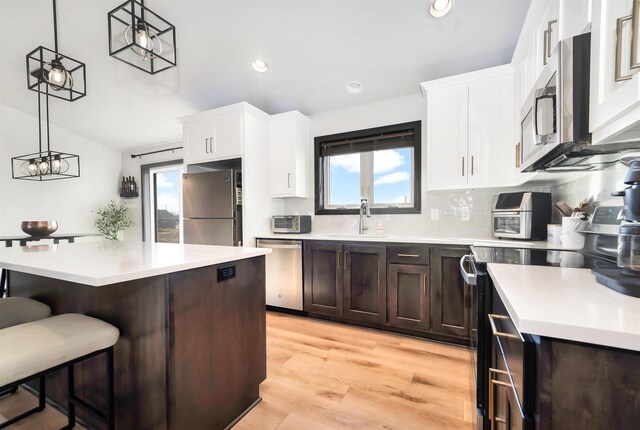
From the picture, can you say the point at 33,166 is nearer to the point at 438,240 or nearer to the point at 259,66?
the point at 259,66

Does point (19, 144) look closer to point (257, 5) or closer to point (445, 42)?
point (257, 5)

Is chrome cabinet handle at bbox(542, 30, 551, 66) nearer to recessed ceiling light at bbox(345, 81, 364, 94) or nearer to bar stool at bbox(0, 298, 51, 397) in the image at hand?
recessed ceiling light at bbox(345, 81, 364, 94)

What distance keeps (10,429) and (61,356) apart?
3.27 feet

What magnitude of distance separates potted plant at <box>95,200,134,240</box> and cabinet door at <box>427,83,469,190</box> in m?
5.45

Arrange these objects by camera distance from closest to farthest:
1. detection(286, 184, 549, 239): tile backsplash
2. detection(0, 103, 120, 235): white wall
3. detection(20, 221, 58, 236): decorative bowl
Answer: detection(20, 221, 58, 236): decorative bowl < detection(286, 184, 549, 239): tile backsplash < detection(0, 103, 120, 235): white wall

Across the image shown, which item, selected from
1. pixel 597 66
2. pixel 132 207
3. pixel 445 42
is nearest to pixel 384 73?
pixel 445 42

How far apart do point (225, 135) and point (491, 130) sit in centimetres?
272

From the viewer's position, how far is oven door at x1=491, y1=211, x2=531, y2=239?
7.09ft

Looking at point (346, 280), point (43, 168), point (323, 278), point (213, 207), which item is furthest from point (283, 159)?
point (43, 168)

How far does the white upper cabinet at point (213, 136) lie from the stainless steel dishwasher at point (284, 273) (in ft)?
3.70

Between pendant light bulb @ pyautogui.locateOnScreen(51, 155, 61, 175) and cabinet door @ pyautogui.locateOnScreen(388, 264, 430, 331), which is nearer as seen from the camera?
cabinet door @ pyautogui.locateOnScreen(388, 264, 430, 331)

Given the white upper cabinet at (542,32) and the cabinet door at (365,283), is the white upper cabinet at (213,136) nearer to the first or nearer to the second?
the cabinet door at (365,283)

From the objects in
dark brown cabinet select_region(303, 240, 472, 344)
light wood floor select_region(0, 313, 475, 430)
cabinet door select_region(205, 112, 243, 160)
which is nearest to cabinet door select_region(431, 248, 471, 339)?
dark brown cabinet select_region(303, 240, 472, 344)

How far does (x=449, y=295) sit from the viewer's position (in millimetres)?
2365
